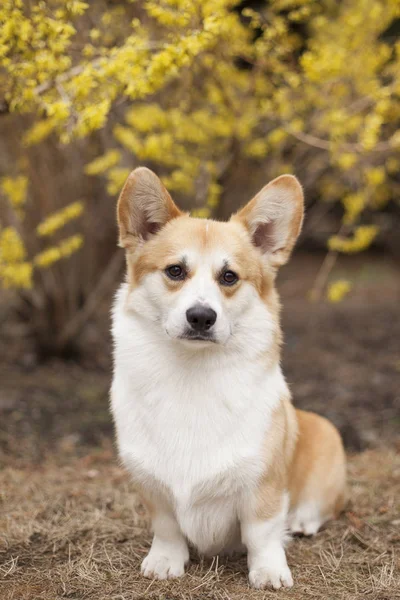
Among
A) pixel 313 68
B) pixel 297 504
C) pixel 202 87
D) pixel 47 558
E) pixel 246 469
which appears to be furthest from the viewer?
pixel 202 87

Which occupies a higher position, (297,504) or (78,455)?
(297,504)

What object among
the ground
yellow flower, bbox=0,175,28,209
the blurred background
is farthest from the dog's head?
yellow flower, bbox=0,175,28,209

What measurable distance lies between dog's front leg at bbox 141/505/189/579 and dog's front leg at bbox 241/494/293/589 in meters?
0.27

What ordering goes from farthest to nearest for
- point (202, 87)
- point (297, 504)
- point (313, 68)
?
point (202, 87) < point (313, 68) < point (297, 504)

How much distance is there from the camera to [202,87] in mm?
5266

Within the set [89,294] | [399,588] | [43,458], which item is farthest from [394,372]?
[399,588]

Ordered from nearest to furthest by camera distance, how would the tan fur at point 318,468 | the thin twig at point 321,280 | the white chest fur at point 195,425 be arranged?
the white chest fur at point 195,425, the tan fur at point 318,468, the thin twig at point 321,280

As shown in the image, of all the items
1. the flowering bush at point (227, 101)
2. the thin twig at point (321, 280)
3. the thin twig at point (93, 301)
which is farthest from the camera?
the thin twig at point (93, 301)

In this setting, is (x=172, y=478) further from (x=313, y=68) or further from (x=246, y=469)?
(x=313, y=68)

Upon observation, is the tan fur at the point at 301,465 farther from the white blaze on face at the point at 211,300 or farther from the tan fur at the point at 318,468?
the white blaze on face at the point at 211,300

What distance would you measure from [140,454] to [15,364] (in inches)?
153

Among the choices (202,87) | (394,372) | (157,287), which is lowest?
(394,372)

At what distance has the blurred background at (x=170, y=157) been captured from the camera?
12.7ft

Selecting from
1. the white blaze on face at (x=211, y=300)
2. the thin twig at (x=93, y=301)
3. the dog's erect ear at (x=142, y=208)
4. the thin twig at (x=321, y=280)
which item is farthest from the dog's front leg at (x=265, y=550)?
the thin twig at (x=93, y=301)
